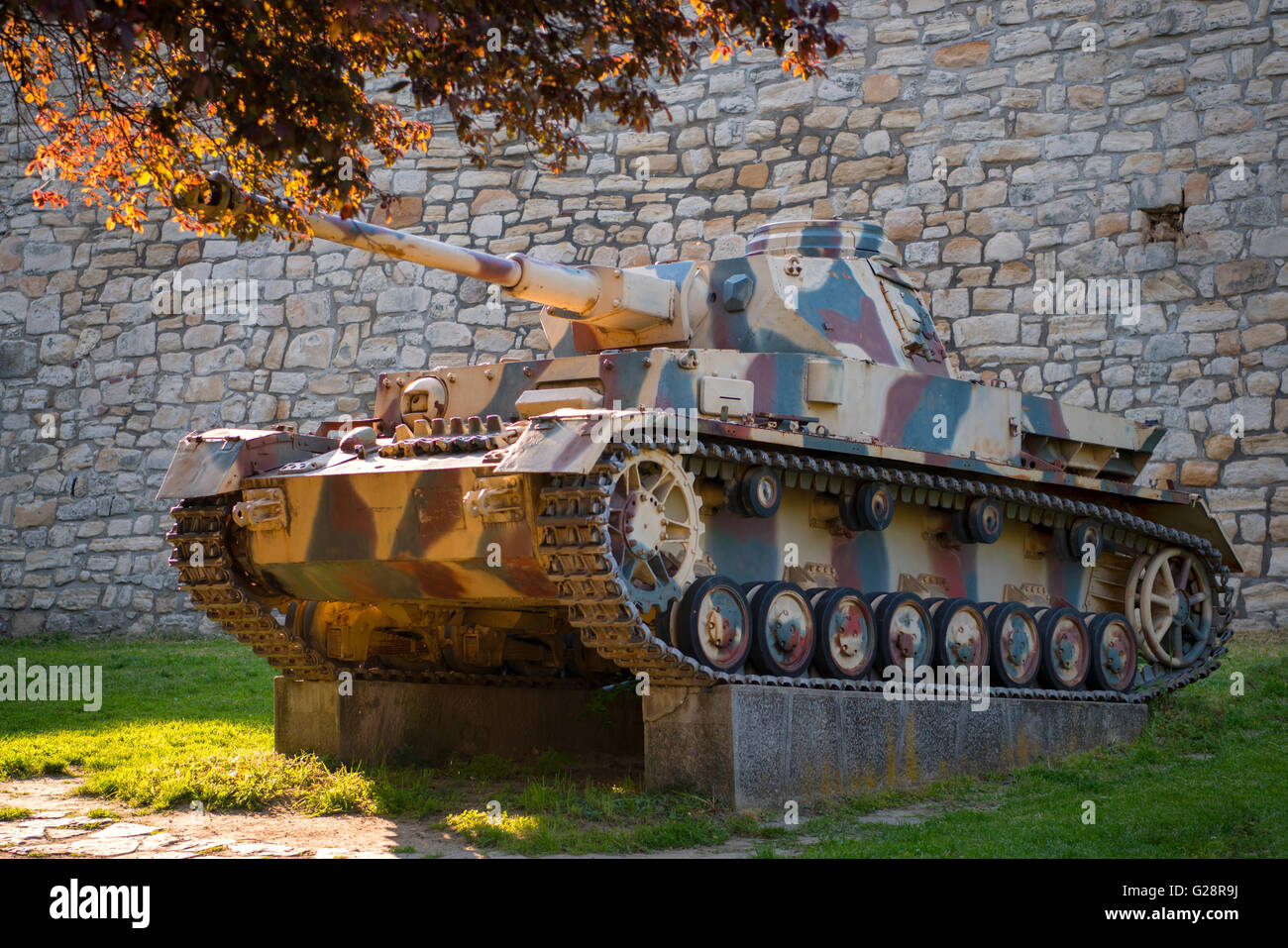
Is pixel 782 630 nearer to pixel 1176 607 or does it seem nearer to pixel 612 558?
pixel 612 558

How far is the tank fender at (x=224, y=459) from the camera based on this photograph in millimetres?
8805

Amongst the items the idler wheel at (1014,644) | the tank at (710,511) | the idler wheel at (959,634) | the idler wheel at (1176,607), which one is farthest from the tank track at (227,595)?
the idler wheel at (1176,607)

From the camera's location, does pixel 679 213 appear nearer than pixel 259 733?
No

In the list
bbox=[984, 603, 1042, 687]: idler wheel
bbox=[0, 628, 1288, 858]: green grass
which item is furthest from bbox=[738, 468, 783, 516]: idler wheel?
bbox=[984, 603, 1042, 687]: idler wheel

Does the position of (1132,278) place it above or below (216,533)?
above

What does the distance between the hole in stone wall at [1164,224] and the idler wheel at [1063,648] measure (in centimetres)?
545

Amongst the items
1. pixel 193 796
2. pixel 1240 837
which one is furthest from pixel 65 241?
pixel 1240 837

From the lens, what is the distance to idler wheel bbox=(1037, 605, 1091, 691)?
10.3m

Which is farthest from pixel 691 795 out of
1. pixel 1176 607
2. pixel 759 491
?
pixel 1176 607

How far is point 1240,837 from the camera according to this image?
6.69 metres

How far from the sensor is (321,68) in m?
7.03

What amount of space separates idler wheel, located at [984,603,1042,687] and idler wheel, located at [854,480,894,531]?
123 cm

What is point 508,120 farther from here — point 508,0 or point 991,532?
point 991,532

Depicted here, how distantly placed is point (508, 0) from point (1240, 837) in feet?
16.7
